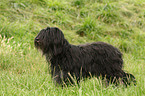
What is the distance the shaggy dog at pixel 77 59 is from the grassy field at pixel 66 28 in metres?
0.30

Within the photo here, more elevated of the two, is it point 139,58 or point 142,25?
point 142,25

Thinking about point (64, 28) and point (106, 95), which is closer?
point (106, 95)

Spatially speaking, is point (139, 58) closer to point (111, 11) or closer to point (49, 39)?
point (111, 11)

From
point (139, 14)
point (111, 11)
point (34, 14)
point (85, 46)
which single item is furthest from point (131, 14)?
point (85, 46)

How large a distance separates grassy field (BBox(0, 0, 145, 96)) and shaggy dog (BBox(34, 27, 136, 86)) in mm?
304

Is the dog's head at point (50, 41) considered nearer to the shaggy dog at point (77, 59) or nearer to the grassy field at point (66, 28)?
the shaggy dog at point (77, 59)

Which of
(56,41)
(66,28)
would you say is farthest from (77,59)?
(66,28)

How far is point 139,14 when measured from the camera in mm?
9164

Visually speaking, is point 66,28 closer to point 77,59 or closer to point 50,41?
point 77,59

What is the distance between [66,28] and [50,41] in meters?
4.30

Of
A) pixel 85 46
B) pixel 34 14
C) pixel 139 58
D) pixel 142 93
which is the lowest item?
pixel 139 58

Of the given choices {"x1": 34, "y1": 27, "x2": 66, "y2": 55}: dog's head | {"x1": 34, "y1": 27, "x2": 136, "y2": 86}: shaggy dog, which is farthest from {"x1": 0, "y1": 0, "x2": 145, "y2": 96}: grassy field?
{"x1": 34, "y1": 27, "x2": 66, "y2": 55}: dog's head

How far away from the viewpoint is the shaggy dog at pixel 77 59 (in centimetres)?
337

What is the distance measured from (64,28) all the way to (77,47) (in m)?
3.89
